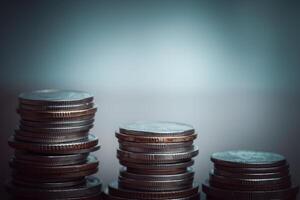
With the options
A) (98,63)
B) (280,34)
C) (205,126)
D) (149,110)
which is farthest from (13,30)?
(280,34)

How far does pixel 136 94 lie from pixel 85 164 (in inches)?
19.0

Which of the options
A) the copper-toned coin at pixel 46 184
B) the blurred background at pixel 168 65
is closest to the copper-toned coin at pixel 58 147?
the copper-toned coin at pixel 46 184

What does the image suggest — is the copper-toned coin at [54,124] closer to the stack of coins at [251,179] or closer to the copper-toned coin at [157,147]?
the copper-toned coin at [157,147]

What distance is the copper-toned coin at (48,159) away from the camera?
3109mm

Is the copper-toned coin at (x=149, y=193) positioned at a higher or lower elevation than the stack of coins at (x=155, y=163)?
lower

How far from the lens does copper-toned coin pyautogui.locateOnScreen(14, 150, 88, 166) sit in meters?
Answer: 3.11

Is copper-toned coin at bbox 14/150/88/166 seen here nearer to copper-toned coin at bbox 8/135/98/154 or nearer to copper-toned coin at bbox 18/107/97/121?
copper-toned coin at bbox 8/135/98/154

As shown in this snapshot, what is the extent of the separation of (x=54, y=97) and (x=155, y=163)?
0.47 m

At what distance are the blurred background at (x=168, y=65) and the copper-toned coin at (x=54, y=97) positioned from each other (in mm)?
246

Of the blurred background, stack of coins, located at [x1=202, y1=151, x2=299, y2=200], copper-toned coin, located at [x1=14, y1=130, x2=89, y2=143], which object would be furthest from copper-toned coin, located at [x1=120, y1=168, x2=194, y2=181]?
the blurred background

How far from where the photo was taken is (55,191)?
3111mm

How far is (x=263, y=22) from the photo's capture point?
349 centimetres

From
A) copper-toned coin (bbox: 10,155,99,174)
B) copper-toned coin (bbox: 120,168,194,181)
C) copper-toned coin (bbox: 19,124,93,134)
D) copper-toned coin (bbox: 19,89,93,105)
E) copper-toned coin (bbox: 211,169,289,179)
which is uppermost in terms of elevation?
copper-toned coin (bbox: 19,89,93,105)

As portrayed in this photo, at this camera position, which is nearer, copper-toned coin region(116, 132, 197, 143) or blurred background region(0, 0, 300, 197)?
copper-toned coin region(116, 132, 197, 143)
